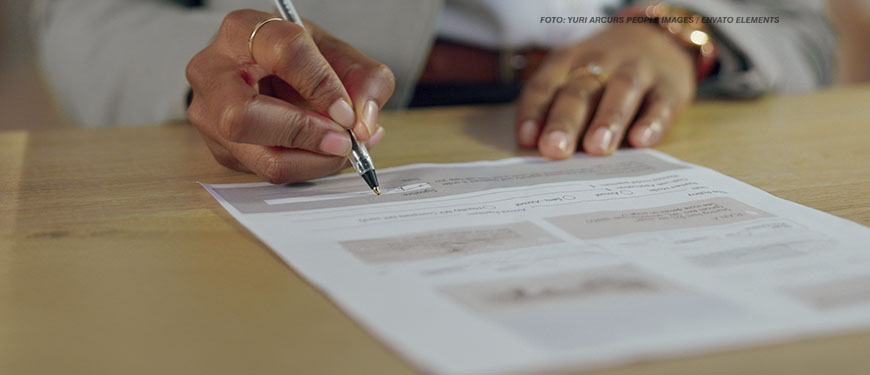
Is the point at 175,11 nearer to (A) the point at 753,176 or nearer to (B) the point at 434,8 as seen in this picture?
(B) the point at 434,8

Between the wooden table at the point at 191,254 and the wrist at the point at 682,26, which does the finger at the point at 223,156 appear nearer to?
the wooden table at the point at 191,254

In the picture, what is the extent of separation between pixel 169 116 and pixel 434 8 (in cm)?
32

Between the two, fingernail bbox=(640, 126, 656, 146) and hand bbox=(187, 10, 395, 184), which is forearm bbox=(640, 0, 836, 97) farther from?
hand bbox=(187, 10, 395, 184)

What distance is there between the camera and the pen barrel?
49 centimetres

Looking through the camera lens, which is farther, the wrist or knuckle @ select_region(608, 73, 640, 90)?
the wrist

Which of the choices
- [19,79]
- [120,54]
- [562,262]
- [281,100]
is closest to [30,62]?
[19,79]

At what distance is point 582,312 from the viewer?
280 mm

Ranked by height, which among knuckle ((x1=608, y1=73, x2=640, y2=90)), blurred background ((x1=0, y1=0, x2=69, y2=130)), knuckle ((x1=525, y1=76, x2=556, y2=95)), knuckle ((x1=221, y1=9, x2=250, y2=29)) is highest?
knuckle ((x1=221, y1=9, x2=250, y2=29))

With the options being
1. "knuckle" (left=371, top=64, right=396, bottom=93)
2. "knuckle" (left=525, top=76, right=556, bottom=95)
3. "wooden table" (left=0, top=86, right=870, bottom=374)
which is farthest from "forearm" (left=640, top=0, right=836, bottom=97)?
"knuckle" (left=371, top=64, right=396, bottom=93)

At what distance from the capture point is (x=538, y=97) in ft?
2.30

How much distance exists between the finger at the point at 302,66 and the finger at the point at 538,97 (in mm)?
199

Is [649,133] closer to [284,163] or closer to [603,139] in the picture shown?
[603,139]

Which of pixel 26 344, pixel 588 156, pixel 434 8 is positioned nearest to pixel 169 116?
pixel 434 8

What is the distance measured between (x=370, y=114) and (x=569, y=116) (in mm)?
202
